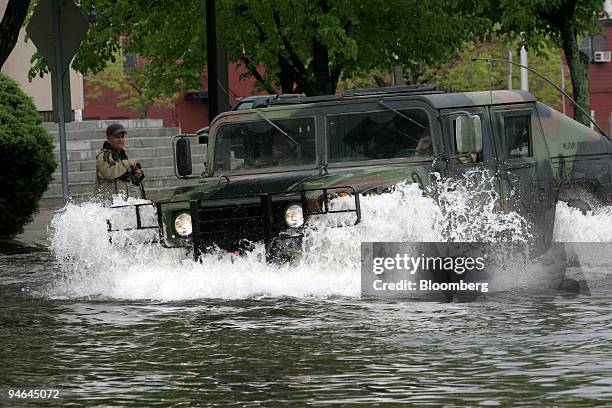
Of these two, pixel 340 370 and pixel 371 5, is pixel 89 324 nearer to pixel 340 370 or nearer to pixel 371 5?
pixel 340 370

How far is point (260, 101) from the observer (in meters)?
15.8

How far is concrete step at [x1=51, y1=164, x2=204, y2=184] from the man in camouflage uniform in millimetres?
11494

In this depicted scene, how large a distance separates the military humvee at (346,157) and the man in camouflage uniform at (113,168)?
4.95 ft

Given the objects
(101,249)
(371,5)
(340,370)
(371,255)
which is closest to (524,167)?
(371,255)

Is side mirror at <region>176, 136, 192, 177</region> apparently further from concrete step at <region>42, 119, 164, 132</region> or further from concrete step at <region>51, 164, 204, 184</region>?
concrete step at <region>42, 119, 164, 132</region>

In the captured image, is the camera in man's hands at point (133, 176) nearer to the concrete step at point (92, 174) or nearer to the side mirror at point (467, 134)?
the side mirror at point (467, 134)

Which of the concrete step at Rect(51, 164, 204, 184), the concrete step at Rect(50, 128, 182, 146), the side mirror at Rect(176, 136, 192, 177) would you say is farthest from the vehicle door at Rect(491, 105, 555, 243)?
the concrete step at Rect(50, 128, 182, 146)

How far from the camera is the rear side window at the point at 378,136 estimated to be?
573 inches

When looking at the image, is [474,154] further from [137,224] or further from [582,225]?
[137,224]

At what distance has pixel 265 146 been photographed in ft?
49.3

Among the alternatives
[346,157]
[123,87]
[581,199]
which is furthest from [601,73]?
[346,157]

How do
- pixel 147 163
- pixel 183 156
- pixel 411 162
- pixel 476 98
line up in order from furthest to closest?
pixel 147 163
pixel 183 156
pixel 476 98
pixel 411 162

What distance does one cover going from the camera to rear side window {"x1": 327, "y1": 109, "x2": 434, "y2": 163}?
14.6 meters

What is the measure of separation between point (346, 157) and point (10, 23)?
21.7 ft
